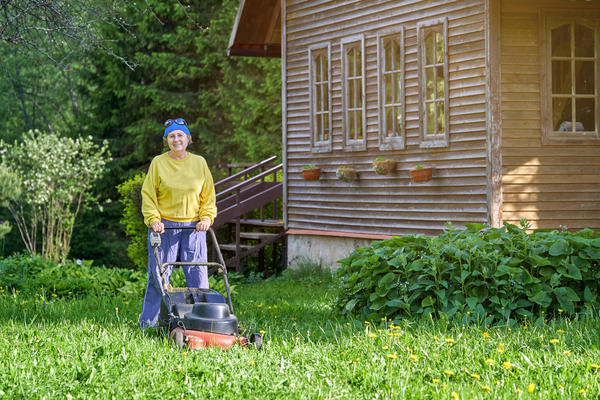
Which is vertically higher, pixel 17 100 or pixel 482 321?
pixel 17 100

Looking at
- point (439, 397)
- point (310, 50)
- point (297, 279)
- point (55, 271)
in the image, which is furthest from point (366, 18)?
point (439, 397)

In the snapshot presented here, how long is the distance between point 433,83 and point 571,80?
1918 mm

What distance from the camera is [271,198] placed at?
16.6 metres

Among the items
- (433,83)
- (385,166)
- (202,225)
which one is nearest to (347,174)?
(385,166)

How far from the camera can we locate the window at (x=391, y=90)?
1260 centimetres

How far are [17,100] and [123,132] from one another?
9.77 m

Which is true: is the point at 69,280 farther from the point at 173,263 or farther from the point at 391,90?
the point at 391,90

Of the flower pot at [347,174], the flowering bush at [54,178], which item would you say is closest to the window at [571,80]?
the flower pot at [347,174]

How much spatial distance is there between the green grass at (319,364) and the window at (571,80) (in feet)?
15.6

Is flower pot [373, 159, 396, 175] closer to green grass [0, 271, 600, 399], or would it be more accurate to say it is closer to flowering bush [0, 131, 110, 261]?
green grass [0, 271, 600, 399]

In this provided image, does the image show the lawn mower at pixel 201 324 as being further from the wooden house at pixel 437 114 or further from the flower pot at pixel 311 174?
the flower pot at pixel 311 174

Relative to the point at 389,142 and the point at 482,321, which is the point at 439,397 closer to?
the point at 482,321

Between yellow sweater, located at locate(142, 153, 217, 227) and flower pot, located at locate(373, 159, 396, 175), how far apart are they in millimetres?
5483

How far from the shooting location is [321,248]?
14.5 metres
